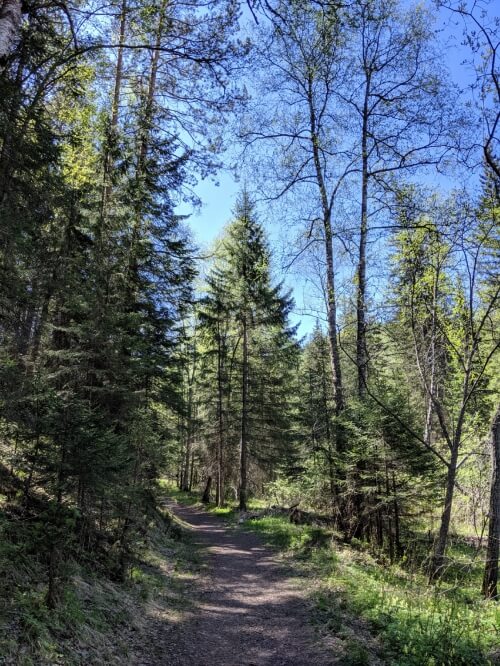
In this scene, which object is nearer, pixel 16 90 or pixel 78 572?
pixel 16 90

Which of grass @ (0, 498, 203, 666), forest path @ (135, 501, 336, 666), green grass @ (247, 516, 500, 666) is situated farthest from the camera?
forest path @ (135, 501, 336, 666)

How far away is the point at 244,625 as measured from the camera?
20.7 ft

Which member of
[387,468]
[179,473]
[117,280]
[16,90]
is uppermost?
[16,90]

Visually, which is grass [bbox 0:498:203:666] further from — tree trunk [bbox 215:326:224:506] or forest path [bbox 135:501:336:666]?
tree trunk [bbox 215:326:224:506]

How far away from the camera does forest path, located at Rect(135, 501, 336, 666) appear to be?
511cm

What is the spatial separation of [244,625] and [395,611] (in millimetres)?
2247

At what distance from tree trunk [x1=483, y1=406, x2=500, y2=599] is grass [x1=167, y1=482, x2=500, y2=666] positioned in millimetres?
468

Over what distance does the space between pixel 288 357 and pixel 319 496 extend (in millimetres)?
11022

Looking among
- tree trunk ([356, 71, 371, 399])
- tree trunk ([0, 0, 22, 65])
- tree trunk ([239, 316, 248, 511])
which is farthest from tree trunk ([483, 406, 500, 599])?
tree trunk ([239, 316, 248, 511])

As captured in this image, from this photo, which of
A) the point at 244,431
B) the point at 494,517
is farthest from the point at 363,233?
the point at 244,431

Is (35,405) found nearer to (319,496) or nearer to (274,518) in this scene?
(319,496)

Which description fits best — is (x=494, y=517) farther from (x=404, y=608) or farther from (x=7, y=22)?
(x=7, y=22)

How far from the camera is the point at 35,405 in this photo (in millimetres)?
4938

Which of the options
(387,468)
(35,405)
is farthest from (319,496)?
(35,405)
